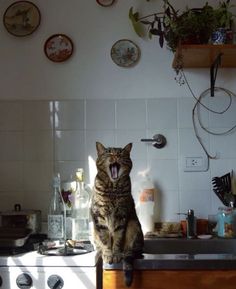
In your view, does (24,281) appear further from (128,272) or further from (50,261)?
(128,272)

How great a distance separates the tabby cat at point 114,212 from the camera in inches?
69.4

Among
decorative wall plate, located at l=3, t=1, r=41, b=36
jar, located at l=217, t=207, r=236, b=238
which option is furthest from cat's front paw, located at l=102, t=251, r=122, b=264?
decorative wall plate, located at l=3, t=1, r=41, b=36

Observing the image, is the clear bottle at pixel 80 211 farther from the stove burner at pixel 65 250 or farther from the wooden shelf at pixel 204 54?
the wooden shelf at pixel 204 54

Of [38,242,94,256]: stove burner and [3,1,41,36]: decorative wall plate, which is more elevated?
[3,1,41,36]: decorative wall plate

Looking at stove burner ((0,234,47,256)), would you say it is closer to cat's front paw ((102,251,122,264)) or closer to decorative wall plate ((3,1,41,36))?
cat's front paw ((102,251,122,264))

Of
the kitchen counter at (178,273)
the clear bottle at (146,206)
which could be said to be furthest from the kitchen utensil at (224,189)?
the kitchen counter at (178,273)

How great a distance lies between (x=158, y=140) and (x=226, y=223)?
0.52 meters

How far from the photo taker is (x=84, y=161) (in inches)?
89.0

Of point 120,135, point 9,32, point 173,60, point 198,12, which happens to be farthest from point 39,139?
point 198,12

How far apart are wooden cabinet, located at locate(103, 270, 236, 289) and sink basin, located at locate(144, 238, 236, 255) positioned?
38cm

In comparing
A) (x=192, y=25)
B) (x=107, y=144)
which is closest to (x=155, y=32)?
(x=192, y=25)

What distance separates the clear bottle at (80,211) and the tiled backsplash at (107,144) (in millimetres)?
104

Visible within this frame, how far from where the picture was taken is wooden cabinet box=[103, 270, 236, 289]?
5.37 ft

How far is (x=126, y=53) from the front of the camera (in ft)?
7.44
